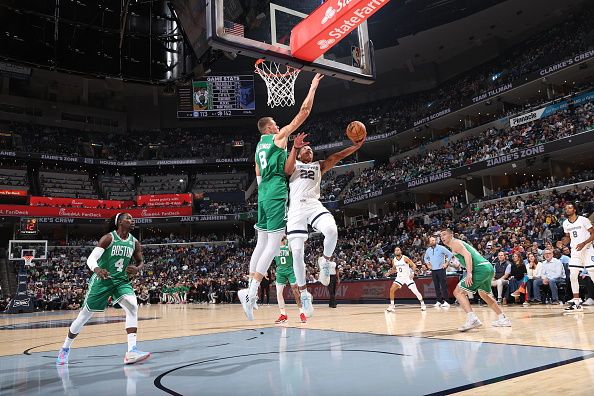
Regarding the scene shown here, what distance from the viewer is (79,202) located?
131 ft

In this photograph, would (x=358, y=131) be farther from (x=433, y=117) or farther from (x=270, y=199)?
(x=433, y=117)

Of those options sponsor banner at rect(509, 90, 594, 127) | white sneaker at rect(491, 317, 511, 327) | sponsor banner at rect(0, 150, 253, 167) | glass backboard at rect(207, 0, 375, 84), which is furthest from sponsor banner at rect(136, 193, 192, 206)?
white sneaker at rect(491, 317, 511, 327)

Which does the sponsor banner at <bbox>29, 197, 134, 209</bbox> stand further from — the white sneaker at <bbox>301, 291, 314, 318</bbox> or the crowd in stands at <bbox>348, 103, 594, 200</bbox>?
the white sneaker at <bbox>301, 291, 314, 318</bbox>

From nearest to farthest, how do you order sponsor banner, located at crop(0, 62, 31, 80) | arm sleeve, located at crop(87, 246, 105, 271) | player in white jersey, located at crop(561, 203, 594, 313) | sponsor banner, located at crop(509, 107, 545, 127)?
arm sleeve, located at crop(87, 246, 105, 271), player in white jersey, located at crop(561, 203, 594, 313), sponsor banner, located at crop(509, 107, 545, 127), sponsor banner, located at crop(0, 62, 31, 80)

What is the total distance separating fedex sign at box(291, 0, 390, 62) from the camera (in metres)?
8.01

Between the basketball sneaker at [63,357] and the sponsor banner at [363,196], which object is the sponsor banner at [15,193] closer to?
the sponsor banner at [363,196]

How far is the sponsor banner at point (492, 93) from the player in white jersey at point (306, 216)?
2654 centimetres

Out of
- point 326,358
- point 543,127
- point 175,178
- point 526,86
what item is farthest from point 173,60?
point 175,178

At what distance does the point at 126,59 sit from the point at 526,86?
24.1 m

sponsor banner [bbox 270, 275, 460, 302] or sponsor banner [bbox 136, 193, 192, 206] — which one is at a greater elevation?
sponsor banner [bbox 136, 193, 192, 206]

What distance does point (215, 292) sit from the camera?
91.8ft

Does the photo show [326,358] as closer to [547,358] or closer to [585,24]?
[547,358]

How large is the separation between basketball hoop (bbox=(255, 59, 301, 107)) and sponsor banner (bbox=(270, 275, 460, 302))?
803 cm

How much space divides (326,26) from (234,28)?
1742 millimetres
